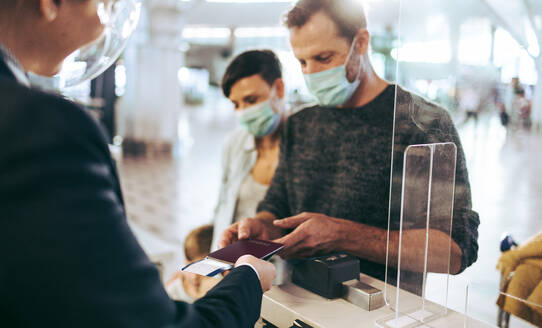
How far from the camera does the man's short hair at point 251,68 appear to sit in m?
2.20

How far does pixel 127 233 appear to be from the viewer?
0.66 m

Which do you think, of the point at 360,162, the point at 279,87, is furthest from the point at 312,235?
the point at 279,87

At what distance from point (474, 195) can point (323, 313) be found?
0.49 metres

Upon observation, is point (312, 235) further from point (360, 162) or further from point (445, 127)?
point (445, 127)

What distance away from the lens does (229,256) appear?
115 cm

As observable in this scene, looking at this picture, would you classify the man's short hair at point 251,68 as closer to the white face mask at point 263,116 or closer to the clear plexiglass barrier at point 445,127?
the white face mask at point 263,116

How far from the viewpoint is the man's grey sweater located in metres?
1.11

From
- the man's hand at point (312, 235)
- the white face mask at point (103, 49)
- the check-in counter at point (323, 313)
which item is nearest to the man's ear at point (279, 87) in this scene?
the man's hand at point (312, 235)

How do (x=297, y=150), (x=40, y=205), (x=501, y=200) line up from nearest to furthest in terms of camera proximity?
(x=40, y=205) < (x=297, y=150) < (x=501, y=200)

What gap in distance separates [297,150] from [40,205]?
4.44ft

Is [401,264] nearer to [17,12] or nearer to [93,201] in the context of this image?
[93,201]

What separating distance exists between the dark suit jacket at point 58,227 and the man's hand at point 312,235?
813mm

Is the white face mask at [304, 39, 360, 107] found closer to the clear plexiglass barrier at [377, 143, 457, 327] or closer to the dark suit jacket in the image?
the clear plexiglass barrier at [377, 143, 457, 327]

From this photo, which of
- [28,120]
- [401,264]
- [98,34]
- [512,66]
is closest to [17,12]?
[98,34]
